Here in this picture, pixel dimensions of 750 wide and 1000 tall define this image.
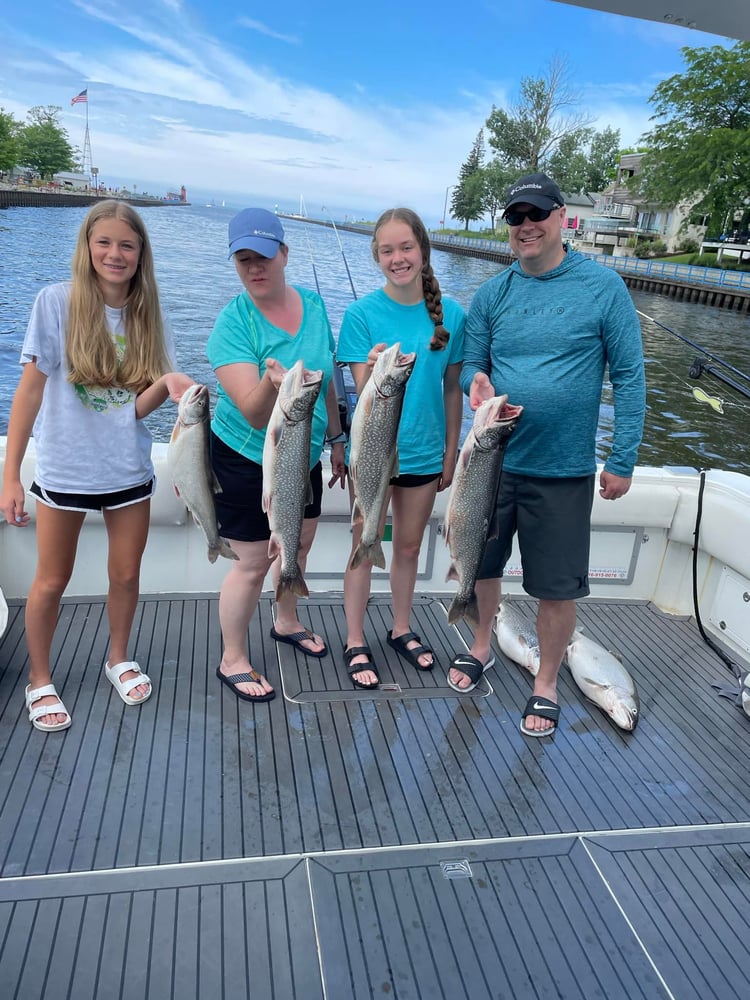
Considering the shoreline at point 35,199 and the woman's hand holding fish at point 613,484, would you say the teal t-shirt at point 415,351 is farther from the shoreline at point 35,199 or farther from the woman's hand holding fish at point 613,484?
the shoreline at point 35,199

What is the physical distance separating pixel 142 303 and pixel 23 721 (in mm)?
1774

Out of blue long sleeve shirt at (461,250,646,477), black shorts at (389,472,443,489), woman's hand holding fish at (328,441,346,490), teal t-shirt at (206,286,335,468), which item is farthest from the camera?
woman's hand holding fish at (328,441,346,490)

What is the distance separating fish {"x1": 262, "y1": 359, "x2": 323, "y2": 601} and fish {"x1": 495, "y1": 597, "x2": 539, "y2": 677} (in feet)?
4.64

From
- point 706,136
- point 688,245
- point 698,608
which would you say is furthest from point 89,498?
point 688,245

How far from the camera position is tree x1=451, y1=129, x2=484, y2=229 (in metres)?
86.7

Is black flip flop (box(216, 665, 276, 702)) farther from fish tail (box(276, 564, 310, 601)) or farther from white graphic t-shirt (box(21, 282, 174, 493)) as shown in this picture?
white graphic t-shirt (box(21, 282, 174, 493))

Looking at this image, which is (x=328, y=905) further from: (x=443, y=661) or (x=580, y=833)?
(x=443, y=661)

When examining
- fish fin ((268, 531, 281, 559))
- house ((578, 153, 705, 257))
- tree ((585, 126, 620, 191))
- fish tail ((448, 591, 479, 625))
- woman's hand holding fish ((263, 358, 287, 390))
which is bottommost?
fish tail ((448, 591, 479, 625))

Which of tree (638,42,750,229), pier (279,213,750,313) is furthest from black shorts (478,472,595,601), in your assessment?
tree (638,42,750,229)

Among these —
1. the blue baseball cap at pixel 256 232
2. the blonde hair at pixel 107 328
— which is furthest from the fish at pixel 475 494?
the blonde hair at pixel 107 328

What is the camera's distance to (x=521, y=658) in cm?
351

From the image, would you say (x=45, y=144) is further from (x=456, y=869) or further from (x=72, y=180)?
(x=456, y=869)

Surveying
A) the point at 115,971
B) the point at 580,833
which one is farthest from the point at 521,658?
the point at 115,971

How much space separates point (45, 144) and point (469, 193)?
5482 centimetres
